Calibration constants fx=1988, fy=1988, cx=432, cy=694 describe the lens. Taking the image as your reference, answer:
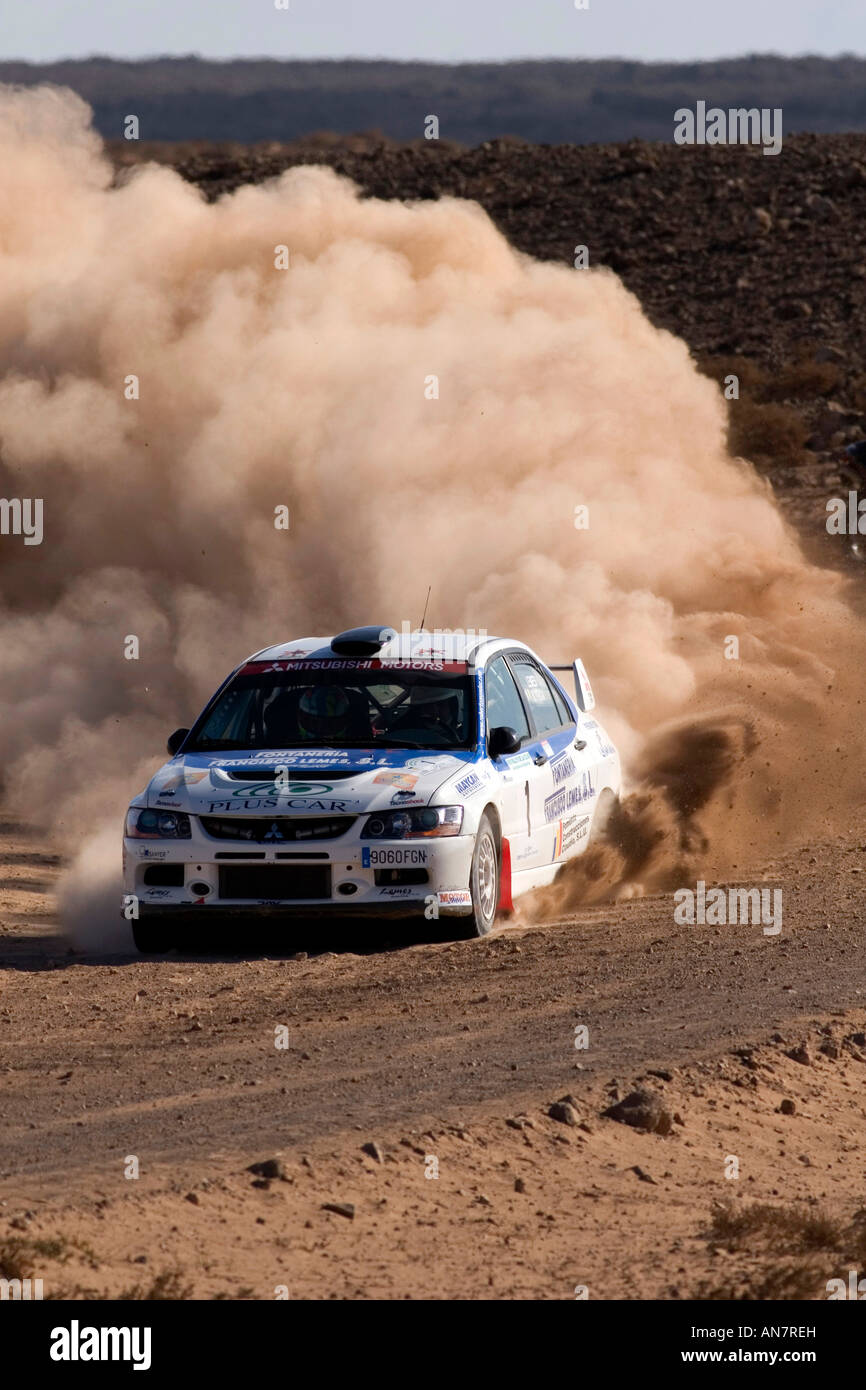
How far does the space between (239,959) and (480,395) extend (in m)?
9.56

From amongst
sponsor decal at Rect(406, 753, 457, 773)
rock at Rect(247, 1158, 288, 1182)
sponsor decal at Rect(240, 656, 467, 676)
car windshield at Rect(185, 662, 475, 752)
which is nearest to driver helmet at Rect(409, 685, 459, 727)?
car windshield at Rect(185, 662, 475, 752)

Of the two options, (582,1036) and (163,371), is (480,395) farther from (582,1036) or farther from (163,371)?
(582,1036)

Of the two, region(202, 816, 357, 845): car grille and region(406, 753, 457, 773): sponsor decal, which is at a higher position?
region(406, 753, 457, 773): sponsor decal

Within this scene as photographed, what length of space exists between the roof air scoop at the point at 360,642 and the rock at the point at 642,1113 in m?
4.43

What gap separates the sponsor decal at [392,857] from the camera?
975 centimetres

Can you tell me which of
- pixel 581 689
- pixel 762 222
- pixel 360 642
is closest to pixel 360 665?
pixel 360 642

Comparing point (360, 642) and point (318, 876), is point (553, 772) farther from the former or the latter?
point (318, 876)

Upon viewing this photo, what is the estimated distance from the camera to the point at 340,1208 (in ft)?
19.6

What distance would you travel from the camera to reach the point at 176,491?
19.4 meters

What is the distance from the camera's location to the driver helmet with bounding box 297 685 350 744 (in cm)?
1069

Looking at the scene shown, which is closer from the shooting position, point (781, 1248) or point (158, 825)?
point (781, 1248)

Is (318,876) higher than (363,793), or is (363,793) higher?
(363,793)

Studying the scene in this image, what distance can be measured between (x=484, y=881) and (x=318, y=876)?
946 mm

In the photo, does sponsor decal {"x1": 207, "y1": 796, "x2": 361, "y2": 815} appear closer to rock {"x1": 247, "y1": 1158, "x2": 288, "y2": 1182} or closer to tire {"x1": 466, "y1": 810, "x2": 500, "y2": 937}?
tire {"x1": 466, "y1": 810, "x2": 500, "y2": 937}
